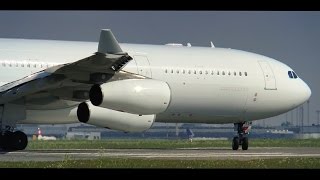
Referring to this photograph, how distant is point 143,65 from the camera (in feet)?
96.8

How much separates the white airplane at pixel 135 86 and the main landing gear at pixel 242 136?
0.15 ft

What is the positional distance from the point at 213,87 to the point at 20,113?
9158 mm

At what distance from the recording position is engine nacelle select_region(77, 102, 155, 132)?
26.3m

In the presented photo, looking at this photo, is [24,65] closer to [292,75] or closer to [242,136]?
[242,136]

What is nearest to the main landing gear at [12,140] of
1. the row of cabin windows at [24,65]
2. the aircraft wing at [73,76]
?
the aircraft wing at [73,76]

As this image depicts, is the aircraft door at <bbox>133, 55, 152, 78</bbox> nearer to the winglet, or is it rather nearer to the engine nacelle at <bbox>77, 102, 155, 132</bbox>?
the engine nacelle at <bbox>77, 102, 155, 132</bbox>

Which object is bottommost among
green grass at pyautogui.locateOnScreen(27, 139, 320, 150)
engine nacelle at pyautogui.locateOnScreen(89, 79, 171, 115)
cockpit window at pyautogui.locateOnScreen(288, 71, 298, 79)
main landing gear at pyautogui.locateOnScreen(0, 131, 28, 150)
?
green grass at pyautogui.locateOnScreen(27, 139, 320, 150)

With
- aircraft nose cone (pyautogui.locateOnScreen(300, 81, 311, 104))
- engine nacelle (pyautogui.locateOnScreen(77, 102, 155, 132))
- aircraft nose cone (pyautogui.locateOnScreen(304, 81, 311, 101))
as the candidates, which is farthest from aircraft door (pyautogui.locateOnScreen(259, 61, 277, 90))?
engine nacelle (pyautogui.locateOnScreen(77, 102, 155, 132))

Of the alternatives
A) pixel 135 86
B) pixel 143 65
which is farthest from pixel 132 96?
pixel 143 65

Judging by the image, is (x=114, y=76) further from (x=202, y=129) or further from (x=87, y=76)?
(x=202, y=129)

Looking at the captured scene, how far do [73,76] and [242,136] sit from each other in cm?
1049

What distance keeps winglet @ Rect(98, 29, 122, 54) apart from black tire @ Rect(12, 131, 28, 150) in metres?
5.67

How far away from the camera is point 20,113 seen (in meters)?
26.4
